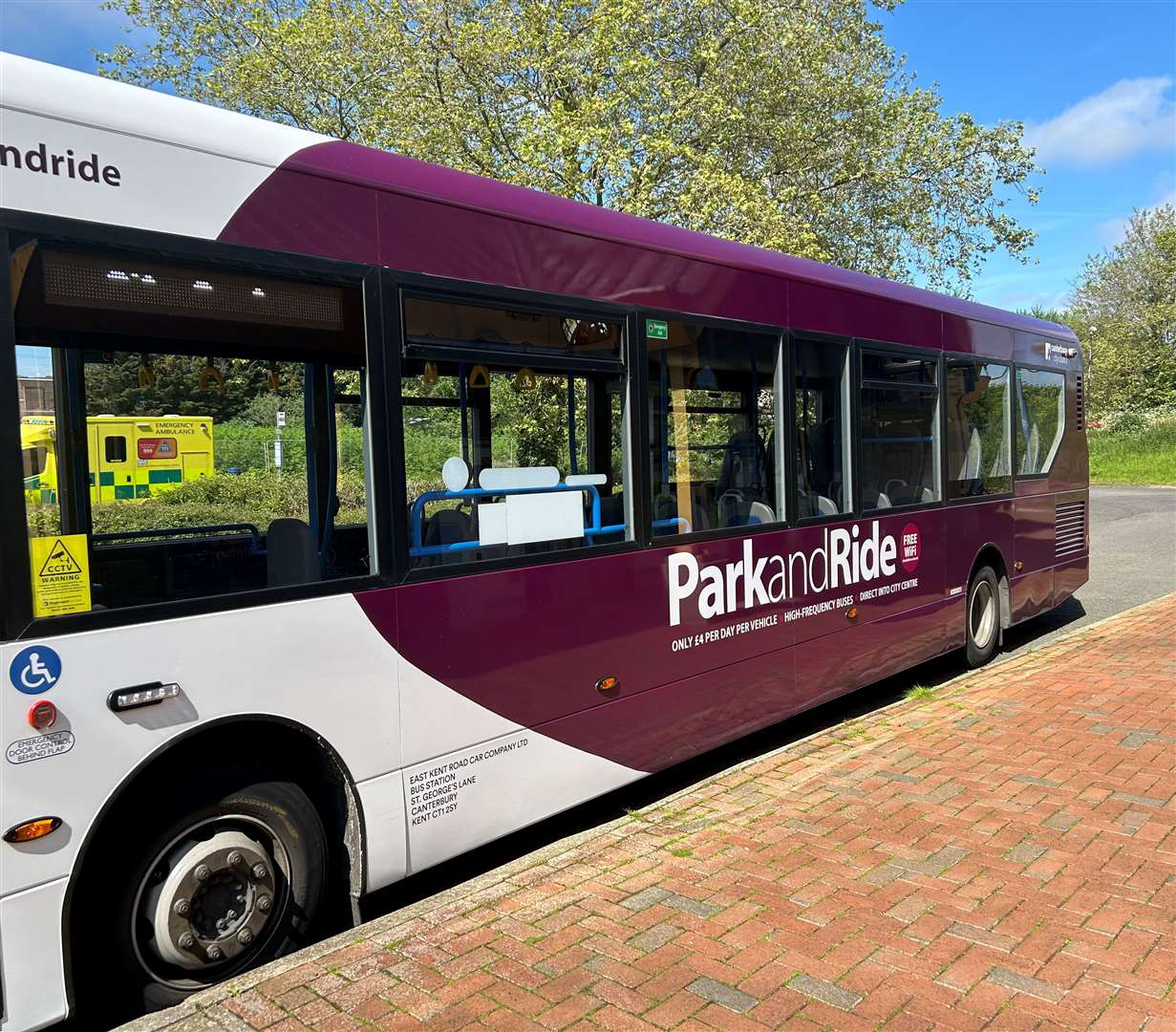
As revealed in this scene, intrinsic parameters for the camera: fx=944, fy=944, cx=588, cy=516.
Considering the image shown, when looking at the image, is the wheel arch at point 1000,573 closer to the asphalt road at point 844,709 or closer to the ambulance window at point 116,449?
the asphalt road at point 844,709

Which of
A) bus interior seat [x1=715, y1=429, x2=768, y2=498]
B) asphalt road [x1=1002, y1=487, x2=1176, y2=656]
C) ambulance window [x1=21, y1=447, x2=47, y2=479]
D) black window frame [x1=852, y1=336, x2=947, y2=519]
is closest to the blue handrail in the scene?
bus interior seat [x1=715, y1=429, x2=768, y2=498]

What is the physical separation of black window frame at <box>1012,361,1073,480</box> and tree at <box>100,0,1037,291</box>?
5965 mm

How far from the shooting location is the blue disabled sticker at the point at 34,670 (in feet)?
8.50

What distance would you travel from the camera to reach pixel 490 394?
14.7ft

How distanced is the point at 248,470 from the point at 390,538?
898 millimetres

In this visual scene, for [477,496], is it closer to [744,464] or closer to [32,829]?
[32,829]

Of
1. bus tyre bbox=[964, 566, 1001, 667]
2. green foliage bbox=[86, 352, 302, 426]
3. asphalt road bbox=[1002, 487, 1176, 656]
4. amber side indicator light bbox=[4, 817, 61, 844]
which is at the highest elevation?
green foliage bbox=[86, 352, 302, 426]

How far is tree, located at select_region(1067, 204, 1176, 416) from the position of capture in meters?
54.7

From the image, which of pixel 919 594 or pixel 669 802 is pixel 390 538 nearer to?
pixel 669 802

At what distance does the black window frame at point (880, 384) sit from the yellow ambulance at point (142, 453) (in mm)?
4282

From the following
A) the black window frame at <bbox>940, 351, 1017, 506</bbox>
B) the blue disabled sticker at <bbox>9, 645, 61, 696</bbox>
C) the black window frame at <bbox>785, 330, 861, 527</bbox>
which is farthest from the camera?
the black window frame at <bbox>940, 351, 1017, 506</bbox>

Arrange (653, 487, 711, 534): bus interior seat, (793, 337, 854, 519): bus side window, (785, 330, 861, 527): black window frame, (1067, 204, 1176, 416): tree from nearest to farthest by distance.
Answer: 1. (653, 487, 711, 534): bus interior seat
2. (785, 330, 861, 527): black window frame
3. (793, 337, 854, 519): bus side window
4. (1067, 204, 1176, 416): tree

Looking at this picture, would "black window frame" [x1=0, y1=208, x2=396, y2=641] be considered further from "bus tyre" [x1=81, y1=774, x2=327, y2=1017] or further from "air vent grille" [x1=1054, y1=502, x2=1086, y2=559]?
"air vent grille" [x1=1054, y1=502, x2=1086, y2=559]

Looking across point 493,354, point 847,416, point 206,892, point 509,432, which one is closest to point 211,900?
point 206,892
